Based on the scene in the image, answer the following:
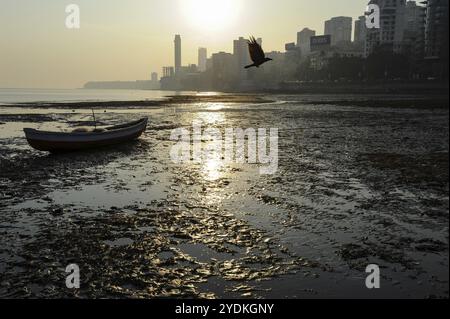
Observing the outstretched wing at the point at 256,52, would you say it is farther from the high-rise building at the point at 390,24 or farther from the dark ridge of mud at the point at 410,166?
the high-rise building at the point at 390,24

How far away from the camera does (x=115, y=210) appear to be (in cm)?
1291

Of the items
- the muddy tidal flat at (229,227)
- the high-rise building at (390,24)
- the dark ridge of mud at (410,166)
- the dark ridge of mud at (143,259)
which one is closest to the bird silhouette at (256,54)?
the muddy tidal flat at (229,227)

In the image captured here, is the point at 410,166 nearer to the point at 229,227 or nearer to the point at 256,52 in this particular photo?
the point at 229,227

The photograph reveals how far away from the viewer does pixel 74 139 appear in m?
25.4

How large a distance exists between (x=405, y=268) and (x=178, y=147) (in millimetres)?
20864

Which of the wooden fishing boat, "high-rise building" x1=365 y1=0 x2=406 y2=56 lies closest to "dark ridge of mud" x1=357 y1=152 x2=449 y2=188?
the wooden fishing boat

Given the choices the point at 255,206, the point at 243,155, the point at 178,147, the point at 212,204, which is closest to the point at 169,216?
the point at 212,204

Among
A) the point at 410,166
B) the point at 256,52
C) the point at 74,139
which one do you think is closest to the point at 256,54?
the point at 256,52

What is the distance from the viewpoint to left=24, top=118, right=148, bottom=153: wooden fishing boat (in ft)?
79.2

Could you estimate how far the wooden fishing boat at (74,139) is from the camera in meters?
24.1

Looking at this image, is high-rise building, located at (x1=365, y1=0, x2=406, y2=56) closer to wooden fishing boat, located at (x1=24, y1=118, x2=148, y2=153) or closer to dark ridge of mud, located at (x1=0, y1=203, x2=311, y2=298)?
wooden fishing boat, located at (x1=24, y1=118, x2=148, y2=153)

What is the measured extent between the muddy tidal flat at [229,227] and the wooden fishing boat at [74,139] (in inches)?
118

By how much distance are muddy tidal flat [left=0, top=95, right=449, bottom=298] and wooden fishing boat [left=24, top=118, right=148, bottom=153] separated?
2998mm

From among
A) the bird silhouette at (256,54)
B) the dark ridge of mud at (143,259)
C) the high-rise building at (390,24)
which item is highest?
the high-rise building at (390,24)
